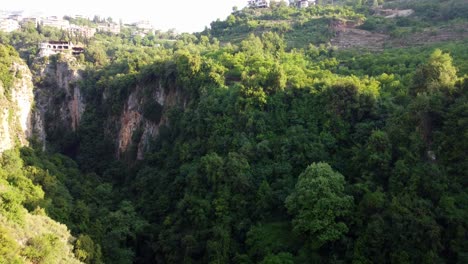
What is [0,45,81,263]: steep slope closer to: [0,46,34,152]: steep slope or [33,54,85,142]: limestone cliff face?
[0,46,34,152]: steep slope

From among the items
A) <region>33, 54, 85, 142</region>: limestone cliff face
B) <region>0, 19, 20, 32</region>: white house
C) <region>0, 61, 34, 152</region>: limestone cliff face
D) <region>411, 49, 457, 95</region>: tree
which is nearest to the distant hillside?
<region>411, 49, 457, 95</region>: tree

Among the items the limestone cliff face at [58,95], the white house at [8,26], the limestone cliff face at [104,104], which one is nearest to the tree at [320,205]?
the limestone cliff face at [104,104]

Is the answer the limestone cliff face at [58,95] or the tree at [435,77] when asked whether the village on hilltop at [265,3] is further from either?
the tree at [435,77]

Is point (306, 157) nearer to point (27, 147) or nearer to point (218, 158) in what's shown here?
point (218, 158)

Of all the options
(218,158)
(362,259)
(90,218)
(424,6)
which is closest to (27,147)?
(90,218)

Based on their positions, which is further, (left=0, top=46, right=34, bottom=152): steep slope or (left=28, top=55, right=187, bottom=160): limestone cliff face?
(left=28, top=55, right=187, bottom=160): limestone cliff face
